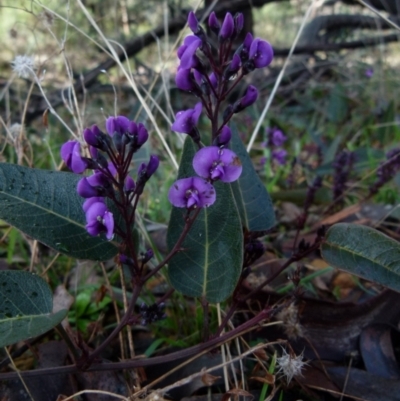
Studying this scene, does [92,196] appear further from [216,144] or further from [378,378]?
[378,378]

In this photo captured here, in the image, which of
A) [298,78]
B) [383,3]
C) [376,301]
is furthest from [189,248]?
[383,3]

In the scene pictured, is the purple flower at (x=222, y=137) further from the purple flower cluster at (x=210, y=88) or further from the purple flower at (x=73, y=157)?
the purple flower at (x=73, y=157)

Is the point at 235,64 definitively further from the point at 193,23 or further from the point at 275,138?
the point at 275,138

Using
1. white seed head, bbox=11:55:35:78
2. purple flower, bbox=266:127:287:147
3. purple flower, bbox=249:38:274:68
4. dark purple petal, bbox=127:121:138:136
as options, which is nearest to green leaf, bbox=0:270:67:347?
dark purple petal, bbox=127:121:138:136

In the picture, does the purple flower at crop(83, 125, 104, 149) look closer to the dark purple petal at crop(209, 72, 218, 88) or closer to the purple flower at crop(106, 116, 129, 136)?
the purple flower at crop(106, 116, 129, 136)

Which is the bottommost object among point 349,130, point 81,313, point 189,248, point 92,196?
point 349,130

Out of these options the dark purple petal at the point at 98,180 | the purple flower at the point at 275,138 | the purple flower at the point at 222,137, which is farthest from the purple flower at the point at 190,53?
the purple flower at the point at 275,138
